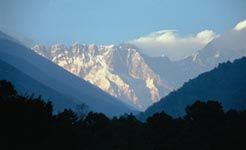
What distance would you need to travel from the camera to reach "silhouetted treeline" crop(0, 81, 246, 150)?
81062 mm

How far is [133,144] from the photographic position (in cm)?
11169

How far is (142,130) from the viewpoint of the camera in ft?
379

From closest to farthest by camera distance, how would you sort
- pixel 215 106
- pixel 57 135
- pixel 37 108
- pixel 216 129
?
pixel 37 108 → pixel 57 135 → pixel 216 129 → pixel 215 106

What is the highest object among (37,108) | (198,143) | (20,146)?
(198,143)

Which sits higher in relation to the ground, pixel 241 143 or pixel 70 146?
pixel 241 143

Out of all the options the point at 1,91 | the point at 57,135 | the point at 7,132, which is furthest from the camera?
the point at 1,91

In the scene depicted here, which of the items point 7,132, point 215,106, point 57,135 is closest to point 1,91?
point 57,135

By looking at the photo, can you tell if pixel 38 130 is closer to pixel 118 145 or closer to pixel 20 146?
pixel 20 146

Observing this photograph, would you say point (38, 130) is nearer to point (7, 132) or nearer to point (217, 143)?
point (7, 132)

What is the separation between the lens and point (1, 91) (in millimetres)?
94875

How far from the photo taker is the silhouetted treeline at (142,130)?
81062 millimetres

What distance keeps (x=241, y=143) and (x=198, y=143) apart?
28.3 ft

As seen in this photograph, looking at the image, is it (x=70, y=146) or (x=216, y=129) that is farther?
(x=216, y=129)

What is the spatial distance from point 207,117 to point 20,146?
53063 millimetres
